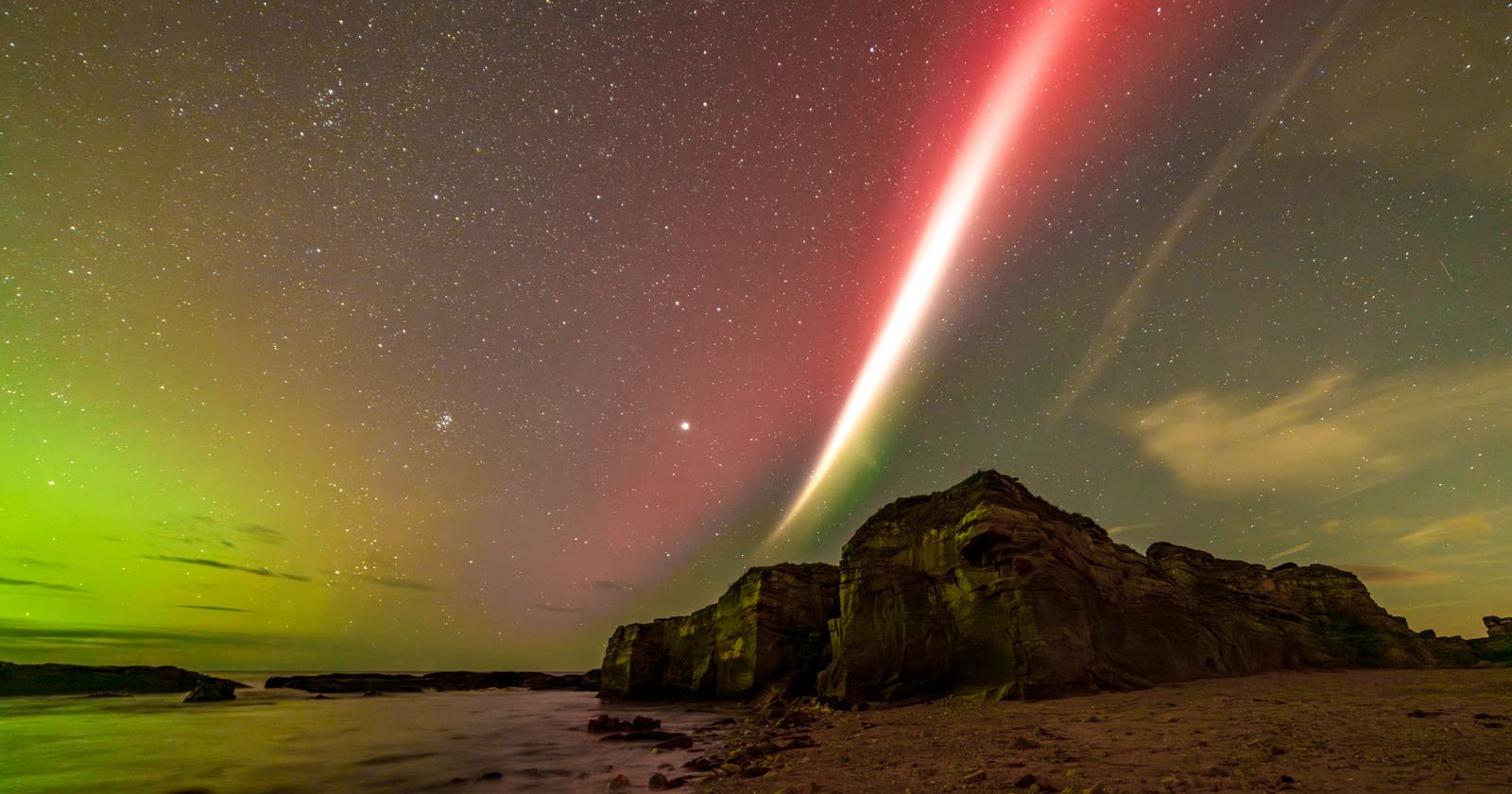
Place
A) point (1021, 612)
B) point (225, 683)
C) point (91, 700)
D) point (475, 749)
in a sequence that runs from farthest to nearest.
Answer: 1. point (225, 683)
2. point (91, 700)
3. point (1021, 612)
4. point (475, 749)

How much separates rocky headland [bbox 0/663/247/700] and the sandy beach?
69175 millimetres

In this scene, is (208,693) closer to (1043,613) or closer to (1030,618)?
(1030,618)

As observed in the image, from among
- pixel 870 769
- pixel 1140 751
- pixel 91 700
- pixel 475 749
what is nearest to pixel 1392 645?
pixel 1140 751

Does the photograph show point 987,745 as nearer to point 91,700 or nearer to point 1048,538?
point 1048,538

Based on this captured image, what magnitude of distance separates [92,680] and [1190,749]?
337 feet

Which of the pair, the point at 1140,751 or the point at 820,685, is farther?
the point at 820,685

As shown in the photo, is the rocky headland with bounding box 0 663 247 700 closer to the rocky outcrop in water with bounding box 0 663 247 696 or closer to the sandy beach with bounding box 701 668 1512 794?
the rocky outcrop in water with bounding box 0 663 247 696

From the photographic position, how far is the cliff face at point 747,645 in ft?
122

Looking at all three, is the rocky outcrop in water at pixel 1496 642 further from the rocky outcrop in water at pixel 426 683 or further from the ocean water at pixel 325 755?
the rocky outcrop in water at pixel 426 683

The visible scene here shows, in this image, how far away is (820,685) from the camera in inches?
1128

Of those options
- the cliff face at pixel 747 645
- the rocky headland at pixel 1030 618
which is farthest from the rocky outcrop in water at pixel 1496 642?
the cliff face at pixel 747 645

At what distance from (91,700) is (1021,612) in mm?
80357

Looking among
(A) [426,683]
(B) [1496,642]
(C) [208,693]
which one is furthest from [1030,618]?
(A) [426,683]

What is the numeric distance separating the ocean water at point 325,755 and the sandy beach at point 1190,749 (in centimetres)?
453
